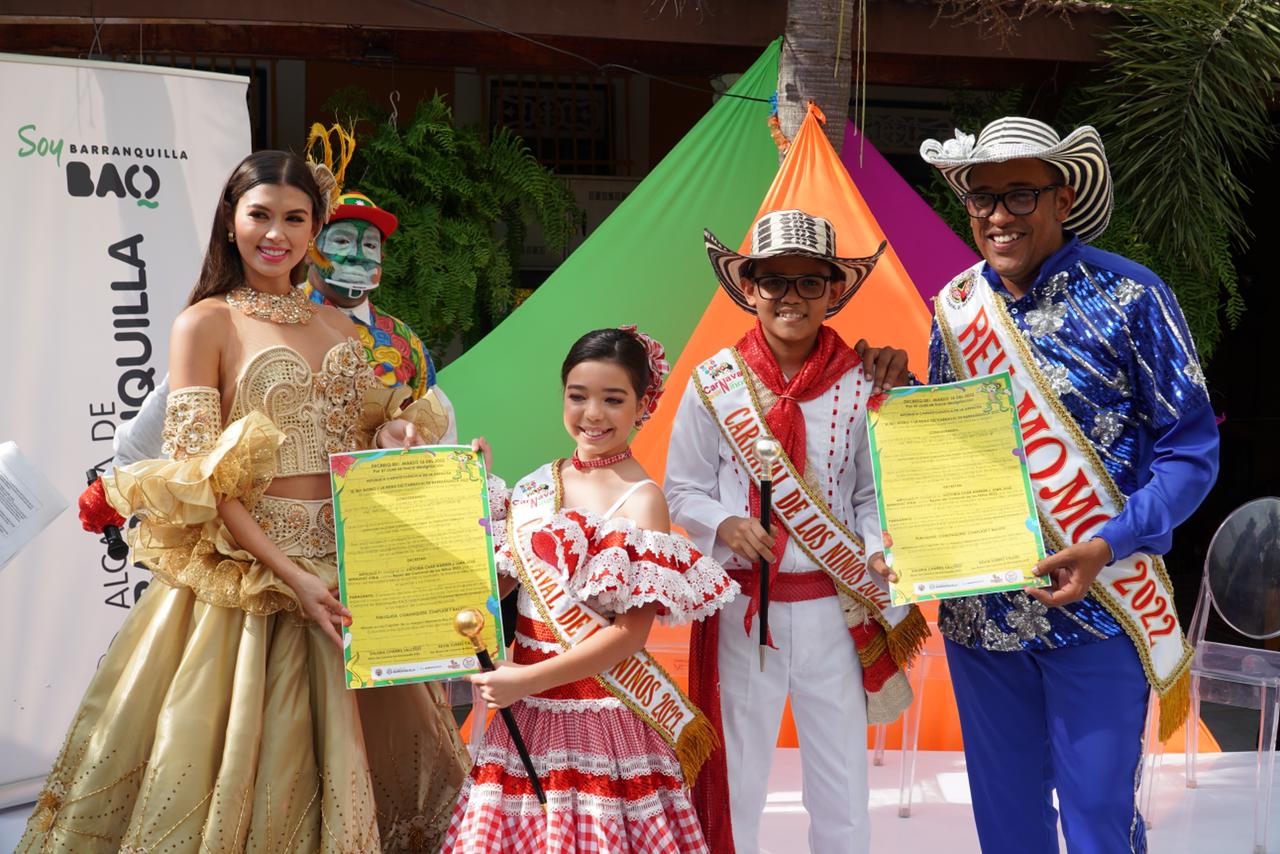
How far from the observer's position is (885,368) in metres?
2.66

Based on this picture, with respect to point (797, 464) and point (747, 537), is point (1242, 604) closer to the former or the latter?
point (797, 464)

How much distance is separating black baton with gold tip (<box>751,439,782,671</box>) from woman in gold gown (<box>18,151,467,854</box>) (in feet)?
2.38

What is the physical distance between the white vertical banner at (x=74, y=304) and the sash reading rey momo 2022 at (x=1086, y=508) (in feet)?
9.19

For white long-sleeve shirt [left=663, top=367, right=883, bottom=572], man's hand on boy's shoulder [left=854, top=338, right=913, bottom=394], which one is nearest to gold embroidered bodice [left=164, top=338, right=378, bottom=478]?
white long-sleeve shirt [left=663, top=367, right=883, bottom=572]

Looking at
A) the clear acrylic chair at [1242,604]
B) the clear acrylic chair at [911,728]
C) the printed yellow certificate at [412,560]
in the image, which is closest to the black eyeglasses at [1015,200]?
the printed yellow certificate at [412,560]

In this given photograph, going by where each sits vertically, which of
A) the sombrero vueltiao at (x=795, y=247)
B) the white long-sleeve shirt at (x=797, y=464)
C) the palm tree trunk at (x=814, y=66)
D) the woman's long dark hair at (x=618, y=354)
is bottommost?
the white long-sleeve shirt at (x=797, y=464)

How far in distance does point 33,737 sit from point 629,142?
4.68 meters

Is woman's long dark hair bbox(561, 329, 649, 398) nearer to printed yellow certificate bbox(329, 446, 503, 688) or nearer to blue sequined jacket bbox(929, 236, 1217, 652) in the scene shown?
printed yellow certificate bbox(329, 446, 503, 688)

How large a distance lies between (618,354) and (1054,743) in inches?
45.0

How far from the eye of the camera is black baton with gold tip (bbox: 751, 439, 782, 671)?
2643mm

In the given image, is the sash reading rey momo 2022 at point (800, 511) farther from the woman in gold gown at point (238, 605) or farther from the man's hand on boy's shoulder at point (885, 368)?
the woman in gold gown at point (238, 605)

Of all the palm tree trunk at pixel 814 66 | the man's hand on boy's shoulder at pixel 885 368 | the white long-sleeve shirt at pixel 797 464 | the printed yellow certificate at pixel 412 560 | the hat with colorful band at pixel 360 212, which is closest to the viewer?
the printed yellow certificate at pixel 412 560

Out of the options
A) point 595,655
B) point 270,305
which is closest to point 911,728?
point 595,655

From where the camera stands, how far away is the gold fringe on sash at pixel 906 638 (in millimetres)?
2803
